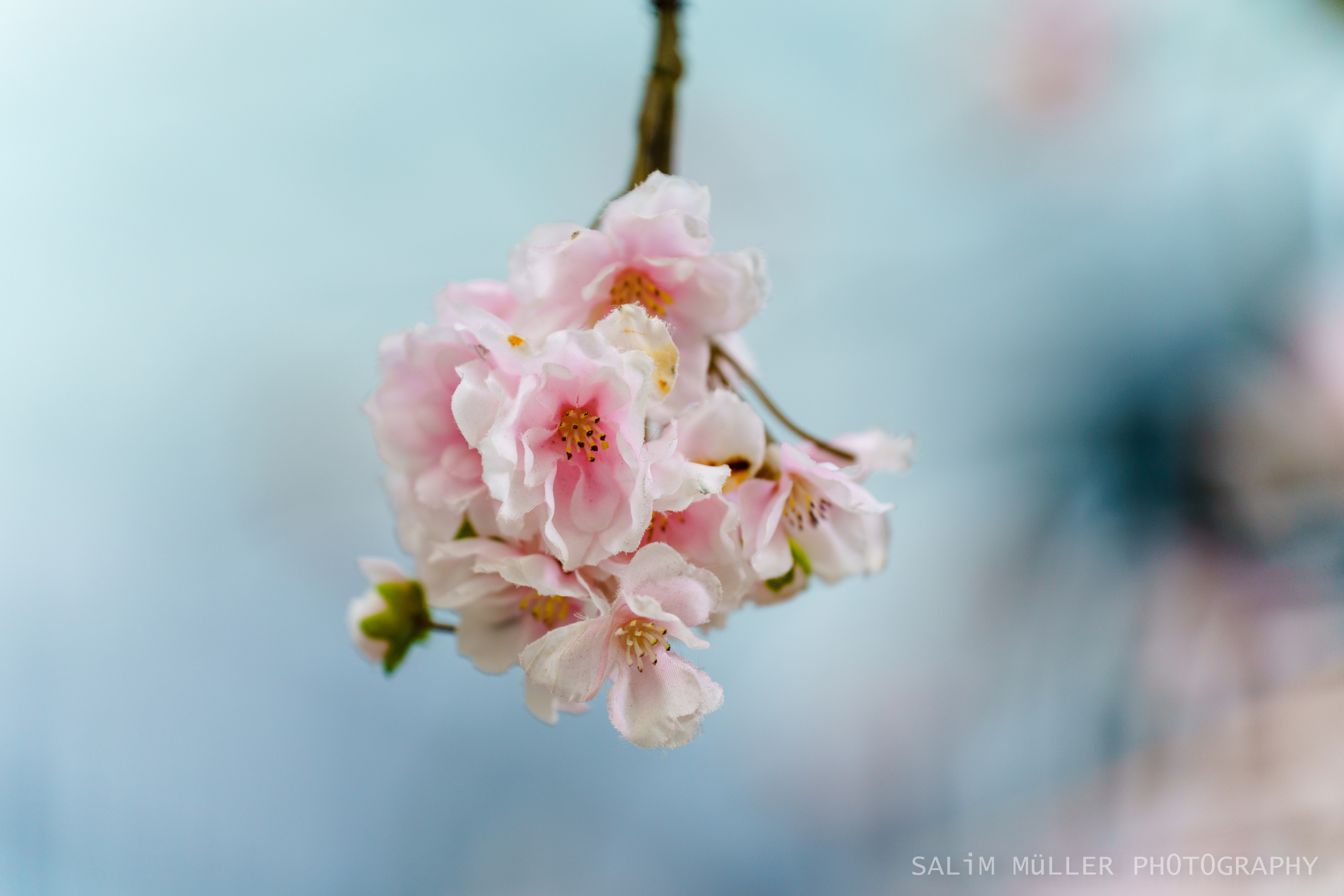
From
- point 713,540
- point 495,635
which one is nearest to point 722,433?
point 713,540

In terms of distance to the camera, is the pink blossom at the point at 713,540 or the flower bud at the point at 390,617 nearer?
the pink blossom at the point at 713,540

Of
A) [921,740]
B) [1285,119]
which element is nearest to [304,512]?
[921,740]

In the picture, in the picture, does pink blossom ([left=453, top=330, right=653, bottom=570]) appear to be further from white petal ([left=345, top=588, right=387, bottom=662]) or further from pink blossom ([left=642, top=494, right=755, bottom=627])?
white petal ([left=345, top=588, right=387, bottom=662])

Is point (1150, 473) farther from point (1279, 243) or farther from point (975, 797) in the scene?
point (975, 797)

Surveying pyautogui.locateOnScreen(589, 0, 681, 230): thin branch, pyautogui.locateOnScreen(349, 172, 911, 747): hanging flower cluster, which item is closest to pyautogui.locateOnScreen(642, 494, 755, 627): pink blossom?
pyautogui.locateOnScreen(349, 172, 911, 747): hanging flower cluster

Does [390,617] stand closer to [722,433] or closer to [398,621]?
[398,621]

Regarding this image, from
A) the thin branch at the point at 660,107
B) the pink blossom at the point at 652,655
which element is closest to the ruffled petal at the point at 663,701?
the pink blossom at the point at 652,655

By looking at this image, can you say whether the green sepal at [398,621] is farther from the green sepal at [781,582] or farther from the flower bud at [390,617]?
the green sepal at [781,582]
